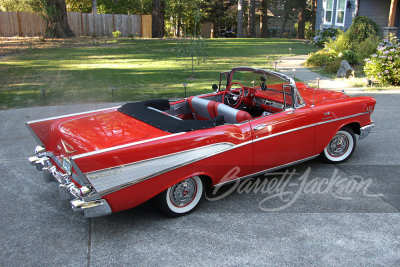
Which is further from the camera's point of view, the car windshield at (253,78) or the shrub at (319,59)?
the shrub at (319,59)

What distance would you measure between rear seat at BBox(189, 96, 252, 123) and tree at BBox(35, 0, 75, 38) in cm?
1744

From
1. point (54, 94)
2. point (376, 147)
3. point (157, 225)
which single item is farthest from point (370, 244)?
point (54, 94)

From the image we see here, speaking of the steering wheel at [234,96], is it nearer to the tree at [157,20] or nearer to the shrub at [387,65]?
the shrub at [387,65]

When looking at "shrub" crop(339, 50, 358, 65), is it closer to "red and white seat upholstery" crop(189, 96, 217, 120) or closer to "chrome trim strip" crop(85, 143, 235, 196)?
"red and white seat upholstery" crop(189, 96, 217, 120)

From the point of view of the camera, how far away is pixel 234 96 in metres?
5.30

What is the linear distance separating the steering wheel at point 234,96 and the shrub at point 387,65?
6901 millimetres

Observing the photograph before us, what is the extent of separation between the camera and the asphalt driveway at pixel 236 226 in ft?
10.8

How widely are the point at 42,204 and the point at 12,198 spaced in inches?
17.7

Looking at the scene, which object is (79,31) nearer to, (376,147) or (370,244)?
(376,147)

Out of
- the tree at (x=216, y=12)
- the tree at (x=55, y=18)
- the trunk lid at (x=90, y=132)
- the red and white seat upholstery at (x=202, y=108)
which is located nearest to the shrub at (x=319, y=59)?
the red and white seat upholstery at (x=202, y=108)

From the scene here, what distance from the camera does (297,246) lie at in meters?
3.44

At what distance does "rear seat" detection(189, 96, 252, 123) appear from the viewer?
4375 mm

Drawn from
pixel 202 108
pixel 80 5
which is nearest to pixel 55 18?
pixel 80 5

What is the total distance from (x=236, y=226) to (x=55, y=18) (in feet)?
66.6
